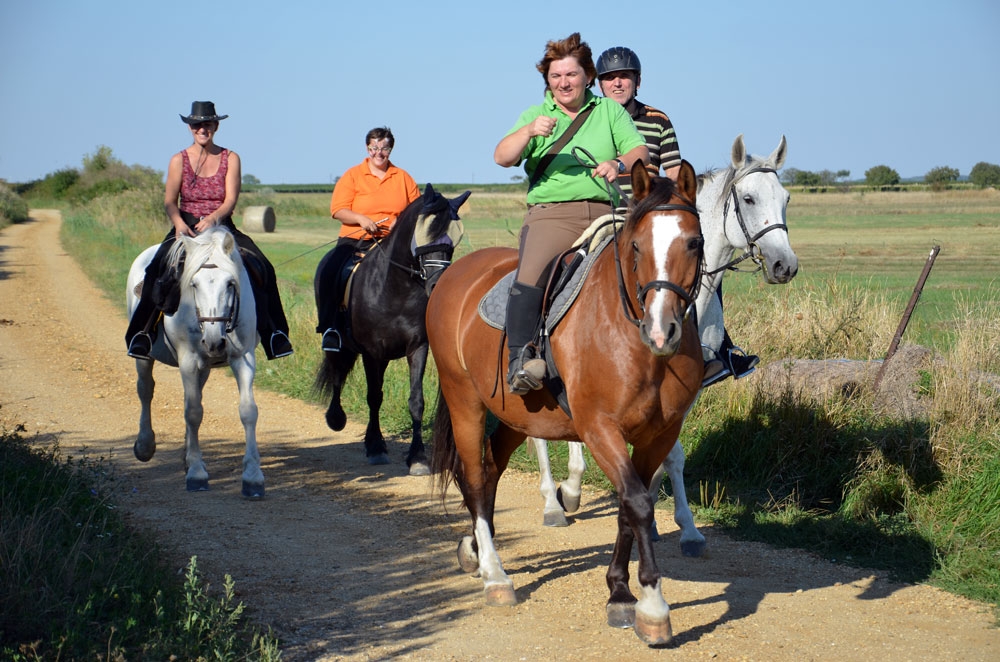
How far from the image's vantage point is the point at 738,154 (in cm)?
674

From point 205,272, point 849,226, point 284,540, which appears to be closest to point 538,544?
point 284,540

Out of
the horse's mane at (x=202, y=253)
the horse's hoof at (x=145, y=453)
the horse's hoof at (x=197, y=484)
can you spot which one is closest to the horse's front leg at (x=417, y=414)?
the horse's hoof at (x=197, y=484)

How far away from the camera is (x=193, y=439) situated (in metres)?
8.25

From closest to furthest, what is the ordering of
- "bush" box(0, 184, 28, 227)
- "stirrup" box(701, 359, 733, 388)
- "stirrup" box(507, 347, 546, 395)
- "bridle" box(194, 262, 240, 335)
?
"stirrup" box(507, 347, 546, 395), "stirrup" box(701, 359, 733, 388), "bridle" box(194, 262, 240, 335), "bush" box(0, 184, 28, 227)

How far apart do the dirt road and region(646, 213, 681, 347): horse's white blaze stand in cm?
167

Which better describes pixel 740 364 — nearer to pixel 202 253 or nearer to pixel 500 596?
pixel 500 596

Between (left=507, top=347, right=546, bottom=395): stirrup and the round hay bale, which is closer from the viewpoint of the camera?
(left=507, top=347, right=546, bottom=395): stirrup

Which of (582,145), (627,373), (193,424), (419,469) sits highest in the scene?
(582,145)

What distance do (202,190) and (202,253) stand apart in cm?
95

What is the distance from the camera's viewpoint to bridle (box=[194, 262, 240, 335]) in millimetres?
7773

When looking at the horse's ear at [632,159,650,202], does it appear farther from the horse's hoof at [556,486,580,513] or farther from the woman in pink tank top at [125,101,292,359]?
the woman in pink tank top at [125,101,292,359]

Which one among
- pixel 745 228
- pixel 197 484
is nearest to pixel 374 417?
pixel 197 484

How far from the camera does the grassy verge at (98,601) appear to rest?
13.9 ft

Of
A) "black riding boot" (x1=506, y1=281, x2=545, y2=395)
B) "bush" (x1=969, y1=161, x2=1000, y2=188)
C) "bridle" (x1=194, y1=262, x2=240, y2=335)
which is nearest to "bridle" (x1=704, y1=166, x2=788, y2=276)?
"black riding boot" (x1=506, y1=281, x2=545, y2=395)
